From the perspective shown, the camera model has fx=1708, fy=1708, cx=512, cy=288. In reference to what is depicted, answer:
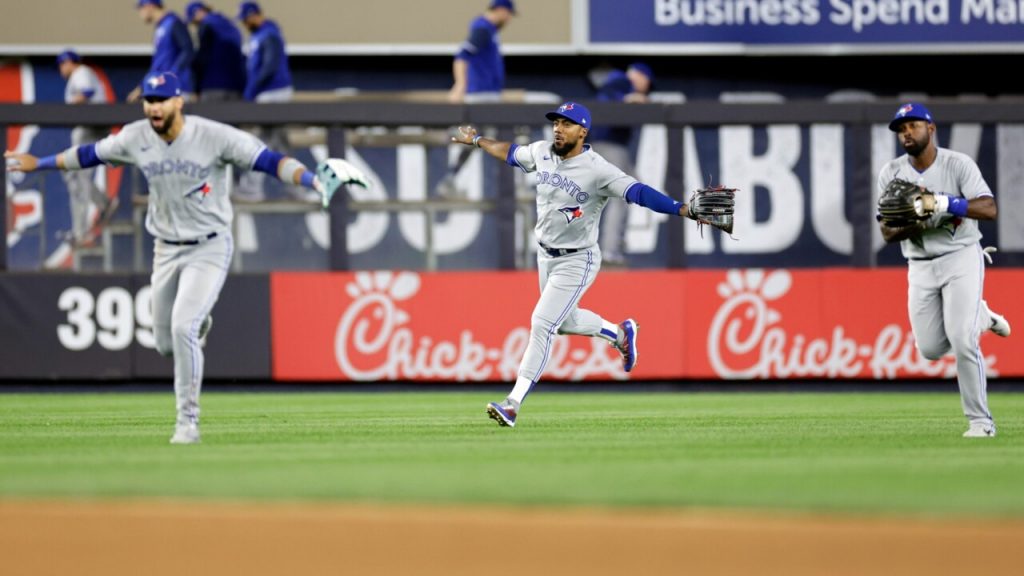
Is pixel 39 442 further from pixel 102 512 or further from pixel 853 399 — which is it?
pixel 853 399

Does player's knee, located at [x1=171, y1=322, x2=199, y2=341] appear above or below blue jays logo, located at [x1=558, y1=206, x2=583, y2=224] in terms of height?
below

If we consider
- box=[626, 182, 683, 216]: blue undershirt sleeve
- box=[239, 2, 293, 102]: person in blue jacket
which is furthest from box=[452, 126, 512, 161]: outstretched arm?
box=[239, 2, 293, 102]: person in blue jacket

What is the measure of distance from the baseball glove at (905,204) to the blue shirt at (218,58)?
406 inches

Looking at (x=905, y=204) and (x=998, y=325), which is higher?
(x=905, y=204)

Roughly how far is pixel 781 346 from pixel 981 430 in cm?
737

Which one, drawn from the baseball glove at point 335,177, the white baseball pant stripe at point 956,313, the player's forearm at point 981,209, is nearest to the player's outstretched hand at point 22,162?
the baseball glove at point 335,177

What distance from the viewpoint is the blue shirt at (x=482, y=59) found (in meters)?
19.4

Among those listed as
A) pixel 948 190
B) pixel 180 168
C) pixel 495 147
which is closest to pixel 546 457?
pixel 180 168

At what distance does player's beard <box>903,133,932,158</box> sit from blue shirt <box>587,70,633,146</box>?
7917 mm

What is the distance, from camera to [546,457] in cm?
979

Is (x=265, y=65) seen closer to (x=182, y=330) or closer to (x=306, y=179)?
(x=306, y=179)

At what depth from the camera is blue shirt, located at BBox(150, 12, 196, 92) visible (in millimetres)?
19125

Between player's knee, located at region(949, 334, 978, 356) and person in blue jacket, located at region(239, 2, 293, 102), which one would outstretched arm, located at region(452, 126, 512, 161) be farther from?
person in blue jacket, located at region(239, 2, 293, 102)

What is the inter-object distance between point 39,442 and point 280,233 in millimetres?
7798
